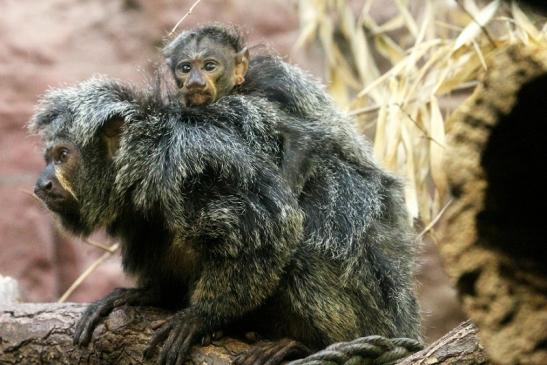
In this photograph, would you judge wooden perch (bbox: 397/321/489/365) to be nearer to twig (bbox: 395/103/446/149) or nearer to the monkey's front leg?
the monkey's front leg

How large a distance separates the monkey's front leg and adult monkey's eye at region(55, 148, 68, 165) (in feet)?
1.94

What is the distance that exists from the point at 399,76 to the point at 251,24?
253 cm

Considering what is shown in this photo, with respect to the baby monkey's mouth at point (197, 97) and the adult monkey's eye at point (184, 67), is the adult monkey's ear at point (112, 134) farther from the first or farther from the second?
the adult monkey's eye at point (184, 67)

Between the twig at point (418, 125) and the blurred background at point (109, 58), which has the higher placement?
the blurred background at point (109, 58)

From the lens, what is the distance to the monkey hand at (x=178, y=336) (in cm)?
295

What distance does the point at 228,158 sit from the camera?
10.00 ft

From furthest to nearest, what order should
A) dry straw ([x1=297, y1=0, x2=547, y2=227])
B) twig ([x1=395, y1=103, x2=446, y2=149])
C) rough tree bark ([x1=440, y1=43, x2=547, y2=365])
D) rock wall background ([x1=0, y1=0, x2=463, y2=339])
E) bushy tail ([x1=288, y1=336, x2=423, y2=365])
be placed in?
rock wall background ([x1=0, y1=0, x2=463, y2=339]), dry straw ([x1=297, y1=0, x2=547, y2=227]), twig ([x1=395, y1=103, x2=446, y2=149]), bushy tail ([x1=288, y1=336, x2=423, y2=365]), rough tree bark ([x1=440, y1=43, x2=547, y2=365])

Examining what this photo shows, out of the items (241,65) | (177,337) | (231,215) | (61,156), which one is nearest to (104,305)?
(177,337)

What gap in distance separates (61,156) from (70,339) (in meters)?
0.75

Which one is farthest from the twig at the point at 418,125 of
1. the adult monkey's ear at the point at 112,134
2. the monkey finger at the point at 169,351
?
the monkey finger at the point at 169,351

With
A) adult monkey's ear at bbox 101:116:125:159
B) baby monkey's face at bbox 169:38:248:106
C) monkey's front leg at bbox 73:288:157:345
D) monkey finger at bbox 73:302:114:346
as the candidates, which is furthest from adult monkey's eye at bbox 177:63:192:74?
monkey finger at bbox 73:302:114:346

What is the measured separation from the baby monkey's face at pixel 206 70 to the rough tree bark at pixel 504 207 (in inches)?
94.8

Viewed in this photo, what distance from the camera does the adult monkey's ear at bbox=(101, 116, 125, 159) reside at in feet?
10.8

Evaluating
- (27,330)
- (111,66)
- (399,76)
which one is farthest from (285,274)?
(111,66)
